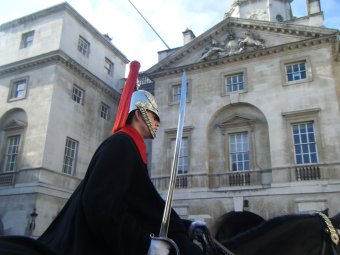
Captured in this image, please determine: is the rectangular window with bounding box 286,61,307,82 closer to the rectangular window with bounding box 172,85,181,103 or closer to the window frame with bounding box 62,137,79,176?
the rectangular window with bounding box 172,85,181,103

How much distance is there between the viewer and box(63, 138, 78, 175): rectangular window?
21984mm

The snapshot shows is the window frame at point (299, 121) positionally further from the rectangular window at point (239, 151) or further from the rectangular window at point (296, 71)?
the rectangular window at point (239, 151)

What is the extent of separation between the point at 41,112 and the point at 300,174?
1520cm

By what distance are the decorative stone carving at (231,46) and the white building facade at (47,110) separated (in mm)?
8460

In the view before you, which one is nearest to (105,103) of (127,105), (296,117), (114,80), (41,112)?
(114,80)

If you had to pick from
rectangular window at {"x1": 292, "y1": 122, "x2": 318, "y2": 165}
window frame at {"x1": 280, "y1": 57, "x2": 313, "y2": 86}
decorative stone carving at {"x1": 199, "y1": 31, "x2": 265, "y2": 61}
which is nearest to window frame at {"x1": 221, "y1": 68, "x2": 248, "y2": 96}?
decorative stone carving at {"x1": 199, "y1": 31, "x2": 265, "y2": 61}

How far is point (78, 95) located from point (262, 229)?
21992 millimetres

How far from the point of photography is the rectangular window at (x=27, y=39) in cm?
2470

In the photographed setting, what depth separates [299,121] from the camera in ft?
61.6

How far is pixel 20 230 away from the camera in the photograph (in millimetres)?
18859

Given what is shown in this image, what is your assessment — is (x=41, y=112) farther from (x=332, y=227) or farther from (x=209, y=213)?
(x=332, y=227)

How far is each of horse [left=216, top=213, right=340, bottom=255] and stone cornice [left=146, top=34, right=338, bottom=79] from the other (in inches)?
725

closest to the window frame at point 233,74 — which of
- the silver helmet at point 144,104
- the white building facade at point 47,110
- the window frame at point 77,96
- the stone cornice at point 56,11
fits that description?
the white building facade at point 47,110

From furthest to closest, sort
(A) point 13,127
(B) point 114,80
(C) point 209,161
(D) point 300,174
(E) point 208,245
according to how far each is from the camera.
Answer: (B) point 114,80 < (A) point 13,127 < (C) point 209,161 < (D) point 300,174 < (E) point 208,245
